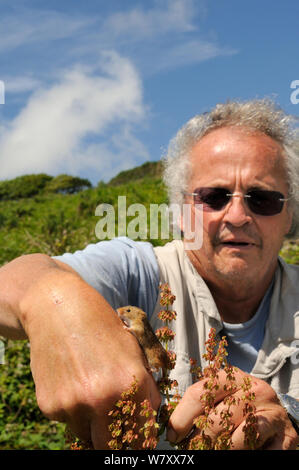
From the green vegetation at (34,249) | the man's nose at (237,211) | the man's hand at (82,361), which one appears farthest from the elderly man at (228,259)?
the green vegetation at (34,249)

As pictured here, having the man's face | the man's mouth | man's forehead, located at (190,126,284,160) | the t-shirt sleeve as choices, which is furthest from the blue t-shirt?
man's forehead, located at (190,126,284,160)

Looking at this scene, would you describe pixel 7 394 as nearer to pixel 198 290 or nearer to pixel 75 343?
pixel 198 290

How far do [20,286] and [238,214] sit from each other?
1457 mm

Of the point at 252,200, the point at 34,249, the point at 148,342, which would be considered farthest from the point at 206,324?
the point at 34,249

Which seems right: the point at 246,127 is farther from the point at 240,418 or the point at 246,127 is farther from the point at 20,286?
the point at 240,418

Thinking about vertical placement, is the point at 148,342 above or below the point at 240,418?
above

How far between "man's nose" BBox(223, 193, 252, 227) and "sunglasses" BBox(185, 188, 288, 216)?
0.02 metres

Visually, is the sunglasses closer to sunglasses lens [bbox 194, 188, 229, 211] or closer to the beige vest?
sunglasses lens [bbox 194, 188, 229, 211]

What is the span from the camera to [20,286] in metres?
1.59

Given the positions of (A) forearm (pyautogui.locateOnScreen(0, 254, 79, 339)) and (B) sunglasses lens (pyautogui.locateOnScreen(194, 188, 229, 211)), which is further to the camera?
(B) sunglasses lens (pyautogui.locateOnScreen(194, 188, 229, 211))

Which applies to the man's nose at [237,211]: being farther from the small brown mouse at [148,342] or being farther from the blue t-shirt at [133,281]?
the small brown mouse at [148,342]

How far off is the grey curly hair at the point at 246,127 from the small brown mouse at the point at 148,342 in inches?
71.6

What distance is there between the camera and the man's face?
265cm
